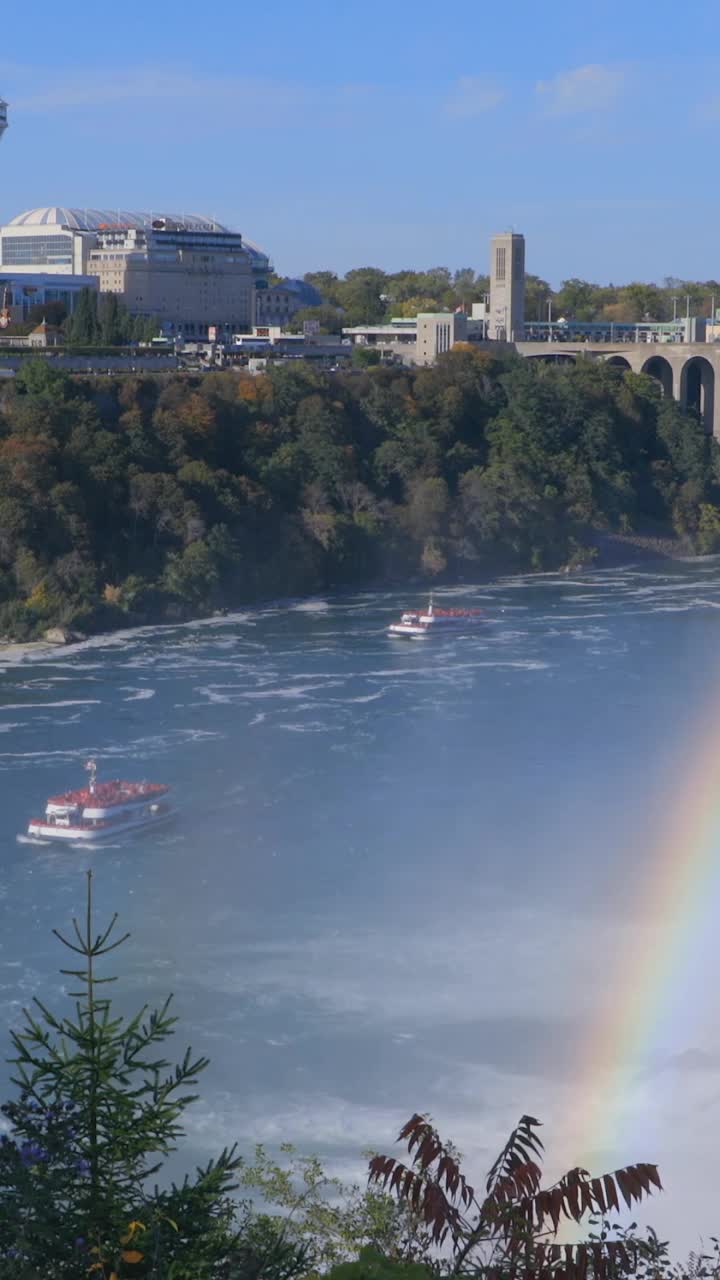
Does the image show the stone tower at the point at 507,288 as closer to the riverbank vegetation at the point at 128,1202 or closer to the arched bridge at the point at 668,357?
the arched bridge at the point at 668,357

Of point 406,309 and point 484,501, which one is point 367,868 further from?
point 406,309

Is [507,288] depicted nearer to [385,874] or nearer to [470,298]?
[470,298]

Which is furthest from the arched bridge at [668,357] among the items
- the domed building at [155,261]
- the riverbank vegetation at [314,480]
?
the domed building at [155,261]

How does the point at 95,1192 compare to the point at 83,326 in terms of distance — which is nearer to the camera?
the point at 95,1192

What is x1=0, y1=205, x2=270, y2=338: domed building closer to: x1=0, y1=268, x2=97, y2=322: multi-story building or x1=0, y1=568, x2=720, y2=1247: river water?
x1=0, y1=268, x2=97, y2=322: multi-story building

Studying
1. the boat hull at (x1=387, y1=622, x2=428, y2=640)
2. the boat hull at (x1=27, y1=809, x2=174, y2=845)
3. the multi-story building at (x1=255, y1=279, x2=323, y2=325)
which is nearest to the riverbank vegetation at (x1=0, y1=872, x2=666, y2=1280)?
the boat hull at (x1=27, y1=809, x2=174, y2=845)

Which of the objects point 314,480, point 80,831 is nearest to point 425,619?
point 314,480
